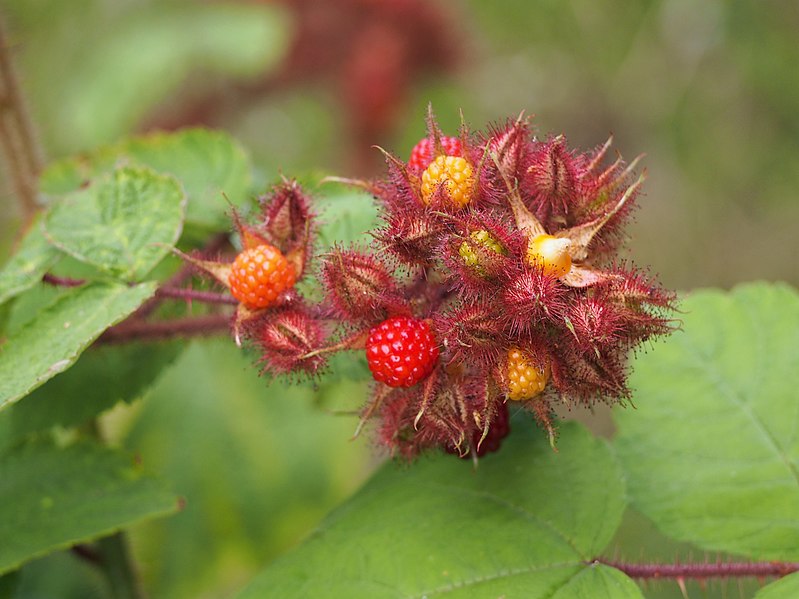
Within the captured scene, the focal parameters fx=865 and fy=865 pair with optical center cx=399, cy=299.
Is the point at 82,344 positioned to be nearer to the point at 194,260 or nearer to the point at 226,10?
the point at 194,260

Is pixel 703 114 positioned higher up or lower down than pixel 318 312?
lower down

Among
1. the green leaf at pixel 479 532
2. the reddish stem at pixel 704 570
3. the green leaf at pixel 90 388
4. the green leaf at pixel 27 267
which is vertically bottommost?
the reddish stem at pixel 704 570

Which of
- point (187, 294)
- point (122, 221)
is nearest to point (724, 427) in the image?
point (187, 294)

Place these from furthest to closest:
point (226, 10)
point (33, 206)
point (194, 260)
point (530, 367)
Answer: point (226, 10) < point (33, 206) < point (194, 260) < point (530, 367)

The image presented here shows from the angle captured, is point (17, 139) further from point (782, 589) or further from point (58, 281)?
point (782, 589)

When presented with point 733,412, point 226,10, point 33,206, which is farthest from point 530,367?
point 226,10

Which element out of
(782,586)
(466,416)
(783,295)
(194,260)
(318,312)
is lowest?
(782,586)

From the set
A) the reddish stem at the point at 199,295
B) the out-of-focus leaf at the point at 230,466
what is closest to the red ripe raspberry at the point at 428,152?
the reddish stem at the point at 199,295

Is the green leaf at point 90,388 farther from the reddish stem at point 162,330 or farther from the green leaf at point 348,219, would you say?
the green leaf at point 348,219
